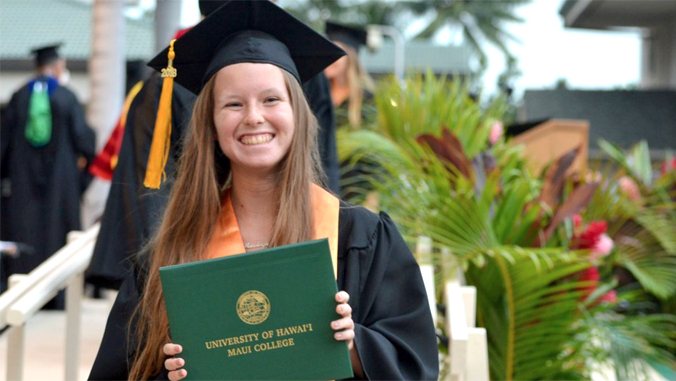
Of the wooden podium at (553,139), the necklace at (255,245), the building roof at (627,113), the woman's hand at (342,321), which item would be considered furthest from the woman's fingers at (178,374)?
the building roof at (627,113)

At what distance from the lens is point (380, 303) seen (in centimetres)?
259

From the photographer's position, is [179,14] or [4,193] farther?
[4,193]

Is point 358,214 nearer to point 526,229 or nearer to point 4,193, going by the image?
point 526,229

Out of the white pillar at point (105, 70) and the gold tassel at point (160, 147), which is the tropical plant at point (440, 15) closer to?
the white pillar at point (105, 70)

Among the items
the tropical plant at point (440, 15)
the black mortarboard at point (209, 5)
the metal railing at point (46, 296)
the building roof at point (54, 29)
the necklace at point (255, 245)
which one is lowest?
the metal railing at point (46, 296)

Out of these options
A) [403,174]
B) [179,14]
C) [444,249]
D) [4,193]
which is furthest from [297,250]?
[4,193]

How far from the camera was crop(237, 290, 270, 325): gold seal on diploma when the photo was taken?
224 centimetres

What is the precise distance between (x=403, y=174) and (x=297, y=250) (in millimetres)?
2542

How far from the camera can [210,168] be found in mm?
2709

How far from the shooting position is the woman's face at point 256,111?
8.46 ft

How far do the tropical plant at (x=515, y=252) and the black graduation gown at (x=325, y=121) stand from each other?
0.39m

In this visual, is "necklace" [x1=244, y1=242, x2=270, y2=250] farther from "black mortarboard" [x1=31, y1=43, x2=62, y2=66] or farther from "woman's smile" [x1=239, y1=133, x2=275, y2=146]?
"black mortarboard" [x1=31, y1=43, x2=62, y2=66]

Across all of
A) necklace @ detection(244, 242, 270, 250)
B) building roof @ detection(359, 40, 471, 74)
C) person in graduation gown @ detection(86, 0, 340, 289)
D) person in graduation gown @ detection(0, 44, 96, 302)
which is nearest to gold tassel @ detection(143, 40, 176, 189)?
necklace @ detection(244, 242, 270, 250)

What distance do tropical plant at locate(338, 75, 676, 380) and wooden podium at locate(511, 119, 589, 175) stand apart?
2.21 metres
